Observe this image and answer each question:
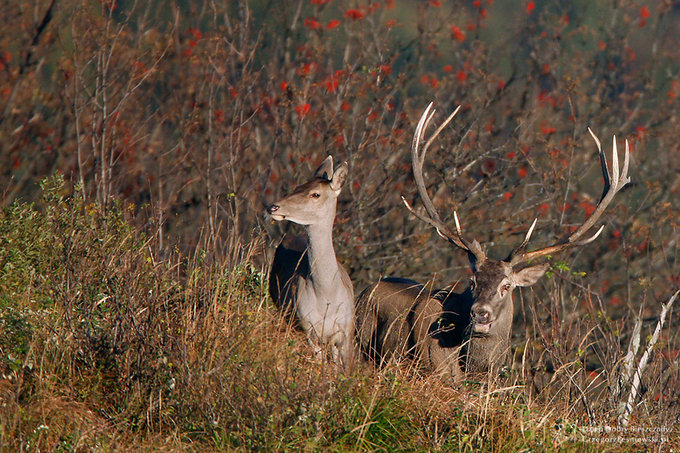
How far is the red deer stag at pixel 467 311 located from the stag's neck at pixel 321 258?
1.11ft

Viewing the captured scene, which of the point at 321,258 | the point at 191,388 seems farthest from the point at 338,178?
the point at 191,388

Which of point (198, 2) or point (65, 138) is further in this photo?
point (198, 2)

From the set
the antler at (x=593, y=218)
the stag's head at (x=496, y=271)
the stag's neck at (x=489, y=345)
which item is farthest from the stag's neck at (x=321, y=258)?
the antler at (x=593, y=218)

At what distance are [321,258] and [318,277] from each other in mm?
144

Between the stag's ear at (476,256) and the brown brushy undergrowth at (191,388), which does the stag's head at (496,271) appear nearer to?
the stag's ear at (476,256)

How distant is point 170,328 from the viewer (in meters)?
5.02

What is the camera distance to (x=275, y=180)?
37.8 ft

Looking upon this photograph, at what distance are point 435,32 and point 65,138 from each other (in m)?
5.51

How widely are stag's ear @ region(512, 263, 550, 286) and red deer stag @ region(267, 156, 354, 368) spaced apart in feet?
4.21

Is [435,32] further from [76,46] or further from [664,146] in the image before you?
[76,46]

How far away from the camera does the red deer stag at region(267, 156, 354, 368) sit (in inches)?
255

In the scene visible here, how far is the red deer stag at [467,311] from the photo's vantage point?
6.55 meters

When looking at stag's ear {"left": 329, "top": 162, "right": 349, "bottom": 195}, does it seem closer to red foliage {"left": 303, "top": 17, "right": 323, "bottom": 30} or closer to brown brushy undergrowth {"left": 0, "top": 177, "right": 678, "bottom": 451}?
brown brushy undergrowth {"left": 0, "top": 177, "right": 678, "bottom": 451}

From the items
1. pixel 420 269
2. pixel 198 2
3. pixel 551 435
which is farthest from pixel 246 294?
pixel 198 2
